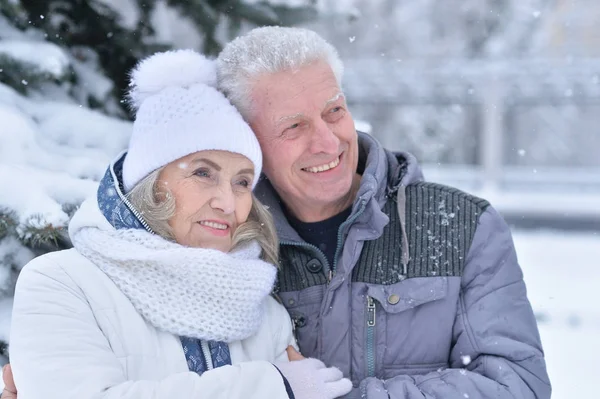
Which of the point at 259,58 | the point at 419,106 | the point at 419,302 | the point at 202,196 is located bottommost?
the point at 419,302

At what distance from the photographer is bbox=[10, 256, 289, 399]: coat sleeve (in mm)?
1856

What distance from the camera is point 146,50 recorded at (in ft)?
12.1

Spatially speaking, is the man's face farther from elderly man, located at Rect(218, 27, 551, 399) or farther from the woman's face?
the woman's face

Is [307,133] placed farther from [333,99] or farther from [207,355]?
[207,355]

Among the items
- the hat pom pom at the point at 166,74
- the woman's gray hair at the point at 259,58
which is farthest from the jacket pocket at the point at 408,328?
the hat pom pom at the point at 166,74

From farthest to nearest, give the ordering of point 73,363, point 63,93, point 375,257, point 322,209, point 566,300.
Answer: point 566,300, point 63,93, point 322,209, point 375,257, point 73,363

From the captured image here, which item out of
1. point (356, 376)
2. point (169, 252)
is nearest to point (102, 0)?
point (169, 252)

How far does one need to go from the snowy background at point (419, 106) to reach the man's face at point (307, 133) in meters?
0.79

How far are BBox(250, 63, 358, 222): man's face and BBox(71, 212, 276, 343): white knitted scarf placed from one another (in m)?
0.54

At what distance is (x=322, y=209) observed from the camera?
2.74 m

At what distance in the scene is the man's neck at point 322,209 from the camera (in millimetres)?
2750

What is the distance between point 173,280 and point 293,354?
0.52m

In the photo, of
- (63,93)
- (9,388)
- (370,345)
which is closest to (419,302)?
(370,345)

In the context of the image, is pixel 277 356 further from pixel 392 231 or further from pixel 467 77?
A: pixel 467 77
